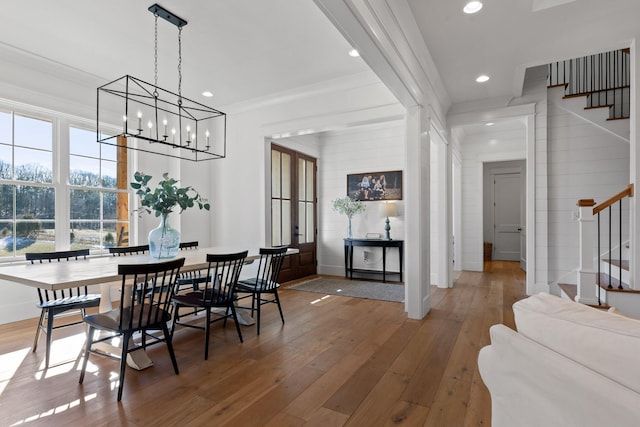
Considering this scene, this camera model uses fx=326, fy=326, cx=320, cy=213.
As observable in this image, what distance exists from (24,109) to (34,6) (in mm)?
1465

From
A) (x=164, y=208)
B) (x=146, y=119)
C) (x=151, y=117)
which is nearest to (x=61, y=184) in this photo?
(x=146, y=119)

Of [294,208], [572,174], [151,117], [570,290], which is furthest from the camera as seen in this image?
[294,208]

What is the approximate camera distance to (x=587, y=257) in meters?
3.44

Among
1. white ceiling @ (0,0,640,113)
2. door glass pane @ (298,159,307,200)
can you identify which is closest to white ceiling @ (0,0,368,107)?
white ceiling @ (0,0,640,113)

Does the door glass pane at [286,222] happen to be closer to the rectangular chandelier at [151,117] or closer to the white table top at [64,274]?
the rectangular chandelier at [151,117]

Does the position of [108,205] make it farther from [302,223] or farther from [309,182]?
[309,182]

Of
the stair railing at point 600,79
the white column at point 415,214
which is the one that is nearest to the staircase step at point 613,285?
the white column at point 415,214

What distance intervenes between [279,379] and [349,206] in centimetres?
415

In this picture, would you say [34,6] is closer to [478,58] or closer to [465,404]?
[478,58]

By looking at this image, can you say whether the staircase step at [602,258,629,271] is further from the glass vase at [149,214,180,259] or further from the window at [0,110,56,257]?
the window at [0,110,56,257]

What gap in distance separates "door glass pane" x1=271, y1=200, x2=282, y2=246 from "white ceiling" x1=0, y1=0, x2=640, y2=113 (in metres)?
2.11

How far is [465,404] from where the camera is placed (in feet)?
6.52

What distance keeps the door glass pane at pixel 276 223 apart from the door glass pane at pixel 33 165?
9.87ft

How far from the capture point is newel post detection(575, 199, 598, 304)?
11.3 feet
